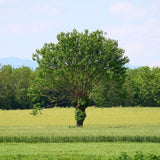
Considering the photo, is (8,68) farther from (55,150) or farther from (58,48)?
(55,150)

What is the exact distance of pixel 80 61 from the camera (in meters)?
45.7

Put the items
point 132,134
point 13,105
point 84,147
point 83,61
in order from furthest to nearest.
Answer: point 13,105
point 83,61
point 132,134
point 84,147

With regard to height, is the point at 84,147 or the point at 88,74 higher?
the point at 88,74

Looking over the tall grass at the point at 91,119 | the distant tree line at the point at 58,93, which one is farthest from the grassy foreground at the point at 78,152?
the distant tree line at the point at 58,93

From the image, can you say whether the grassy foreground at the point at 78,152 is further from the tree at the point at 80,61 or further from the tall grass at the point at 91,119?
the tall grass at the point at 91,119

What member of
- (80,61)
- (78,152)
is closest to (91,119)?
(80,61)

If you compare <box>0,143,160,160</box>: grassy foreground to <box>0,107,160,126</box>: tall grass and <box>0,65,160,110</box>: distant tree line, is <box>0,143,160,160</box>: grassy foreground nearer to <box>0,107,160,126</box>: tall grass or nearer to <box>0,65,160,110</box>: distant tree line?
<box>0,107,160,126</box>: tall grass

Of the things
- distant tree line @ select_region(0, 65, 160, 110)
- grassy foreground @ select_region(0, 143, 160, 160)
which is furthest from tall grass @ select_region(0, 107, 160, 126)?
grassy foreground @ select_region(0, 143, 160, 160)

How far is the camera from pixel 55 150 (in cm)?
2619

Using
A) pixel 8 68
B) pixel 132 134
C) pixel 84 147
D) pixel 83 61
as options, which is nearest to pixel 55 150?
pixel 84 147

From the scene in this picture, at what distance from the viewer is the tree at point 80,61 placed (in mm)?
45906

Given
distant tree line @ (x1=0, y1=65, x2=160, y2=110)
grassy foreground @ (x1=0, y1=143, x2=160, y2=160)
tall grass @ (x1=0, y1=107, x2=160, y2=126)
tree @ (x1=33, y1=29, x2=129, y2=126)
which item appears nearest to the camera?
grassy foreground @ (x1=0, y1=143, x2=160, y2=160)

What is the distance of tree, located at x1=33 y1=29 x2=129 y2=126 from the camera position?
151 feet

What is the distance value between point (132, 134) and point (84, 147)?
6971mm
